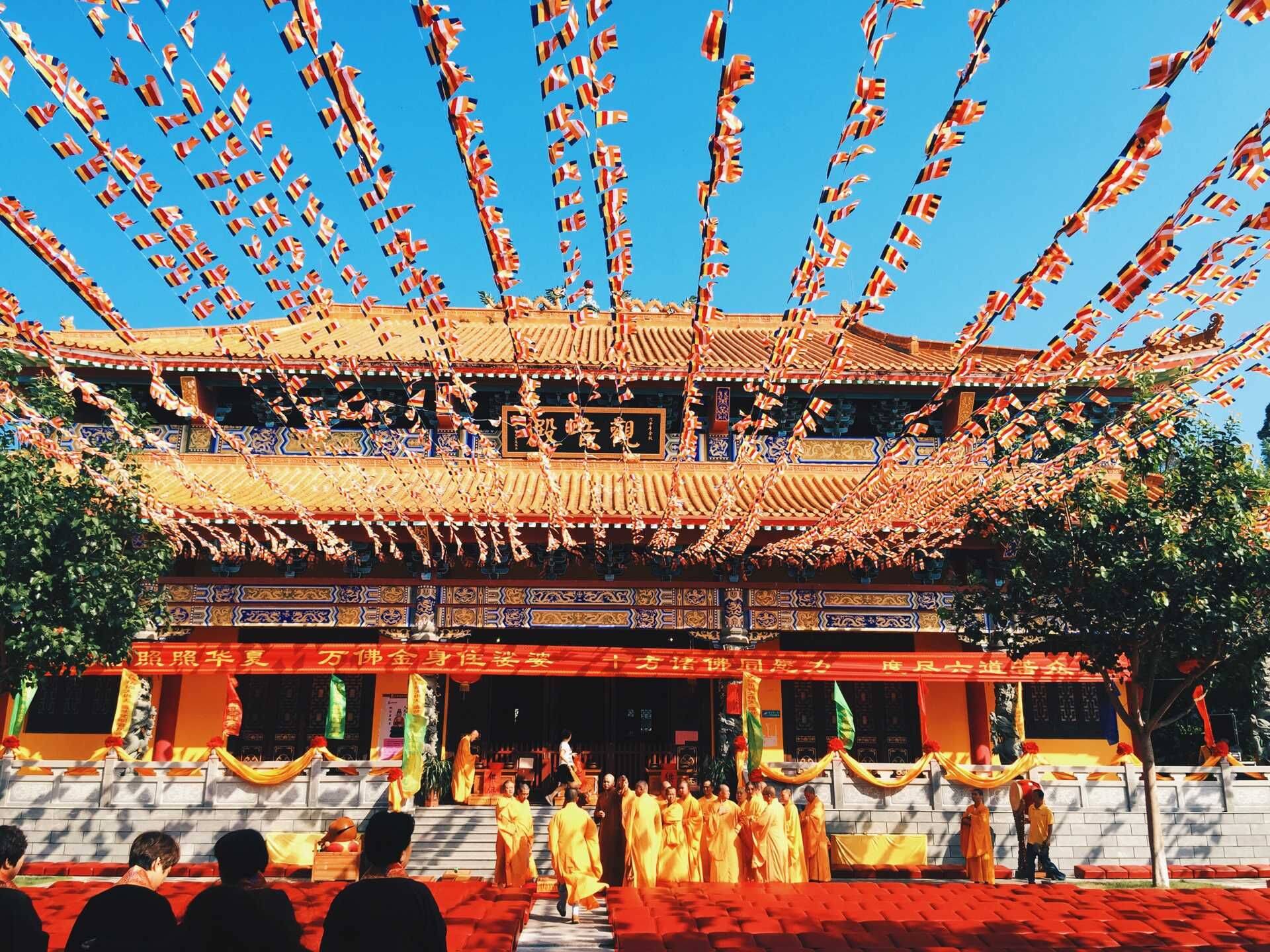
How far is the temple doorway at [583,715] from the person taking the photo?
1538 centimetres

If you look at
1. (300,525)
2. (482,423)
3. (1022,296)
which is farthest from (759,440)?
(1022,296)

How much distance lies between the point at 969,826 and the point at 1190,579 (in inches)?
172

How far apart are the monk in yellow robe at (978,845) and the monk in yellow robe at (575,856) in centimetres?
531

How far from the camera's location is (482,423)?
16.0 m

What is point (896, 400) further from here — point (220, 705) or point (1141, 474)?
point (220, 705)

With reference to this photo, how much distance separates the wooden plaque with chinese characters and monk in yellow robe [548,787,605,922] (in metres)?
7.50

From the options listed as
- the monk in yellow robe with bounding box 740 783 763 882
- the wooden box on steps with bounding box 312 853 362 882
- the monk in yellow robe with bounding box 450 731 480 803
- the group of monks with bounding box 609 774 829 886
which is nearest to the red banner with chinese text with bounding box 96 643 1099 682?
the monk in yellow robe with bounding box 450 731 480 803

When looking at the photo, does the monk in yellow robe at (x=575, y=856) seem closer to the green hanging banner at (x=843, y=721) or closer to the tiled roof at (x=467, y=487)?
the tiled roof at (x=467, y=487)

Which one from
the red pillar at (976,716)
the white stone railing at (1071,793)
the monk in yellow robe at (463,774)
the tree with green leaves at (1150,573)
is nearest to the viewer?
the tree with green leaves at (1150,573)

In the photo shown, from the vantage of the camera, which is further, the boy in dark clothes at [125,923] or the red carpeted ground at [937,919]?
the red carpeted ground at [937,919]

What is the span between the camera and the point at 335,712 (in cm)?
1311

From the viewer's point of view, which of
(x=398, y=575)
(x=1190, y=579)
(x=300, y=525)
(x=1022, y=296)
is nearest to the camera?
(x=1022, y=296)

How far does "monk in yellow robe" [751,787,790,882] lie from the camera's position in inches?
420

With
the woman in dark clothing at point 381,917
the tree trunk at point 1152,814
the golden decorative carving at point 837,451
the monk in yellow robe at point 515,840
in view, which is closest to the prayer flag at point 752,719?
the monk in yellow robe at point 515,840
